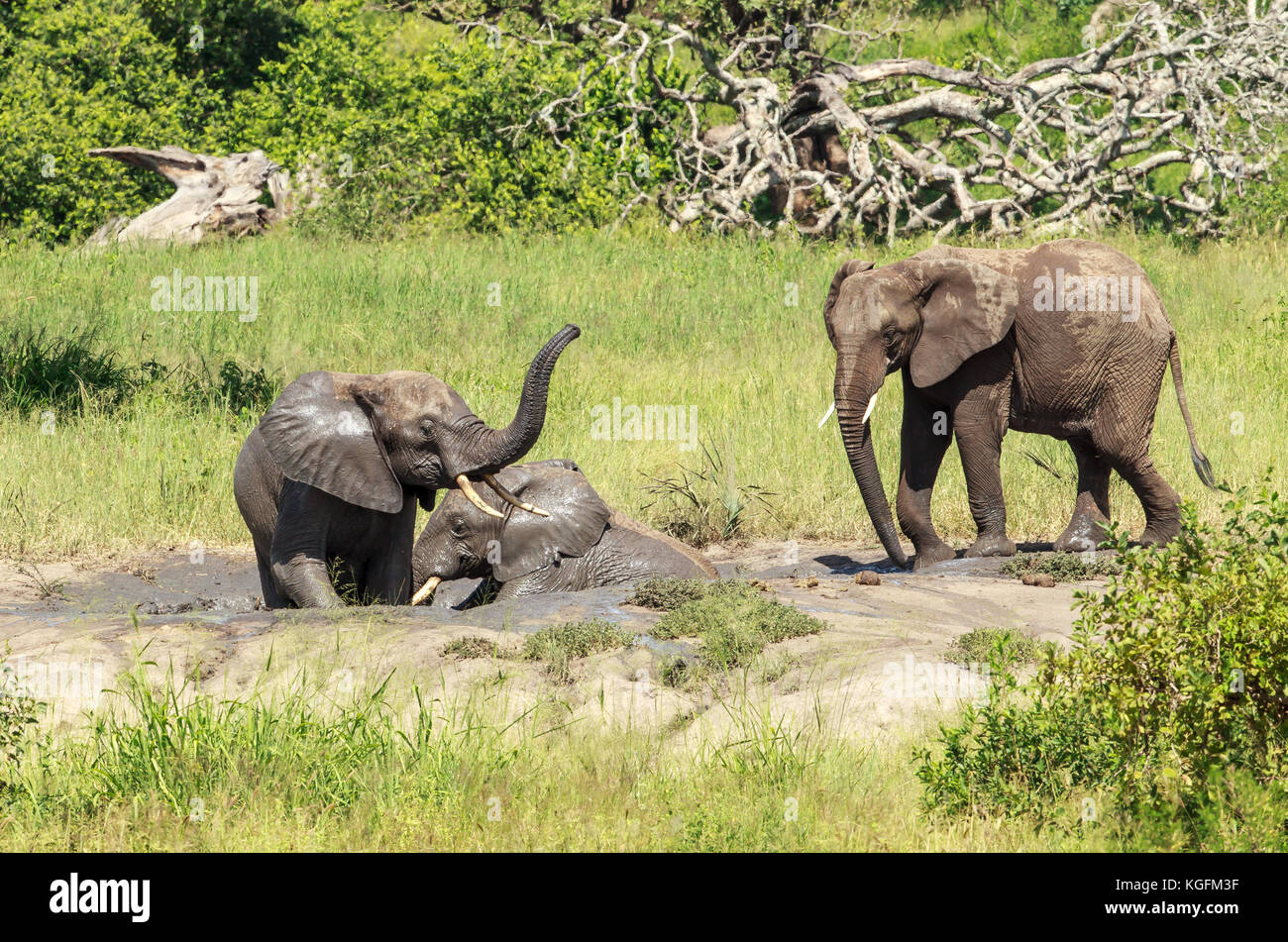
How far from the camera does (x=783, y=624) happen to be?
24.0 ft

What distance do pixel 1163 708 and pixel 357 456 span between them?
3.84m

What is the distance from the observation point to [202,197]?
19.3 meters

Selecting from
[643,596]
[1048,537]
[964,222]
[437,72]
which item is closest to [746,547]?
[1048,537]

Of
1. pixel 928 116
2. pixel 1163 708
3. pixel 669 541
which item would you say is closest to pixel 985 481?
pixel 669 541

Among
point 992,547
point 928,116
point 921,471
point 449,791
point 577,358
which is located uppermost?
point 928,116

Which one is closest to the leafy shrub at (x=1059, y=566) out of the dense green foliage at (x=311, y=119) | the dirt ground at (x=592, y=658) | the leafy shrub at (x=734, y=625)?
the dirt ground at (x=592, y=658)

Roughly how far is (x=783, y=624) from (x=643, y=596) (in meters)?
0.98

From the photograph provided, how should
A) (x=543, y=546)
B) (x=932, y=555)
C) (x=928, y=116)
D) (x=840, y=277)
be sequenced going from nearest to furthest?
(x=543, y=546) < (x=840, y=277) < (x=932, y=555) < (x=928, y=116)

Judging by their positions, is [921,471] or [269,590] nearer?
[269,590]

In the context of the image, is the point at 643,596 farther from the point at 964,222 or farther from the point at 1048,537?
the point at 964,222

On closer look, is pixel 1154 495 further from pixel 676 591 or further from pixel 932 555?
pixel 676 591

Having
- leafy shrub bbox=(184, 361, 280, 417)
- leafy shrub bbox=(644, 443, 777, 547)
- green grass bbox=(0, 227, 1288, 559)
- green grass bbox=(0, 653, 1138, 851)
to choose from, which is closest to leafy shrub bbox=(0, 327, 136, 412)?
green grass bbox=(0, 227, 1288, 559)

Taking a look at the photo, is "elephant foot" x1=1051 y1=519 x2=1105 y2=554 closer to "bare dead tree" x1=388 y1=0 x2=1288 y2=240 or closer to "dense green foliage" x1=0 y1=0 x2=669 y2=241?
"bare dead tree" x1=388 y1=0 x2=1288 y2=240

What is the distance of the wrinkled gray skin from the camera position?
7730mm
